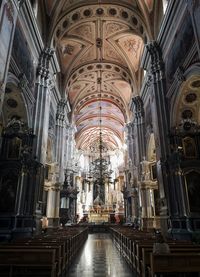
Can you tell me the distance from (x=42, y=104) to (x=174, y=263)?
1151 cm

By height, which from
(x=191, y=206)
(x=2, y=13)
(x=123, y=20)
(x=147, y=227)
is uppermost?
(x=123, y=20)

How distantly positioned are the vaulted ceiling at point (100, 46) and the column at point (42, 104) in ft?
6.30

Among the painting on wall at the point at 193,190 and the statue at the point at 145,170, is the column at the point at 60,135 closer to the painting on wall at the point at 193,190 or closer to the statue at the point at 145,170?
the statue at the point at 145,170

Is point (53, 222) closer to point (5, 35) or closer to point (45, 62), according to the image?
point (45, 62)

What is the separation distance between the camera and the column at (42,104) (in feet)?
41.3

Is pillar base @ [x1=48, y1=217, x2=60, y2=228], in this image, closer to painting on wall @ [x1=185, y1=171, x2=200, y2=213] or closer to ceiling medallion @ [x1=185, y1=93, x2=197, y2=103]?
painting on wall @ [x1=185, y1=171, x2=200, y2=213]

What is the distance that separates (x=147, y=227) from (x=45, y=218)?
7.45m

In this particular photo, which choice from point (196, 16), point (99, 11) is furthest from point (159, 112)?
point (99, 11)

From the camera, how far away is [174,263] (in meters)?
3.88

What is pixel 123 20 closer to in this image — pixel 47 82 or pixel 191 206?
pixel 47 82

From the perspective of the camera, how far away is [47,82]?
47.0 ft

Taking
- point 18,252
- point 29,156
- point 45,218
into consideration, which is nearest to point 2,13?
point 29,156

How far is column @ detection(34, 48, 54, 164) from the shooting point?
12578 millimetres

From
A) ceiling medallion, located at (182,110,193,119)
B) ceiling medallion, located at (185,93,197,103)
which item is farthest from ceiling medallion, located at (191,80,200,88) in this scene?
ceiling medallion, located at (182,110,193,119)
